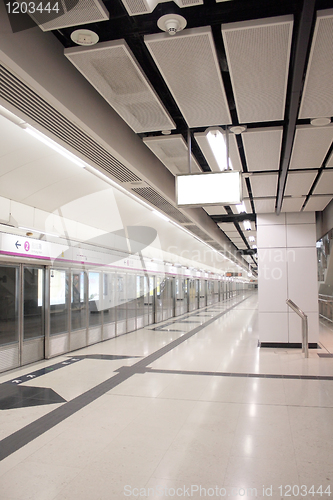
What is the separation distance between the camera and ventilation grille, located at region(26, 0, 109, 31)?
7.47 feet

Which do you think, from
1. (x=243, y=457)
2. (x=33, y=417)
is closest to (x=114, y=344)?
(x=33, y=417)

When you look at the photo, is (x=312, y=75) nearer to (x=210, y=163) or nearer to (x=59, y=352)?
(x=210, y=163)

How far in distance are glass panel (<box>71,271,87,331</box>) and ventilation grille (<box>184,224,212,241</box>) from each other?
3.09m

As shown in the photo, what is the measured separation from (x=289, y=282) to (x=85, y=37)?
24.8 feet

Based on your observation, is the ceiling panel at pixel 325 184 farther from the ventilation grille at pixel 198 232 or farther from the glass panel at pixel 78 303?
the glass panel at pixel 78 303

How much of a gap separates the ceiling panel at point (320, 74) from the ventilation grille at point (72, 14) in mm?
1400

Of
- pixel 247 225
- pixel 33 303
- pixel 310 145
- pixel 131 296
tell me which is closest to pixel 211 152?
pixel 310 145

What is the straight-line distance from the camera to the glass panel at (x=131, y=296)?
42.2 ft

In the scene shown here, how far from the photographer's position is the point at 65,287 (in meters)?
9.00

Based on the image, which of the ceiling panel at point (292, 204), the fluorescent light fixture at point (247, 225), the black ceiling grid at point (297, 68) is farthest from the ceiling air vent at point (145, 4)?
the fluorescent light fixture at point (247, 225)

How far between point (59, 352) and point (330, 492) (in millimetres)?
6840

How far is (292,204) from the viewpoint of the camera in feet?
26.7

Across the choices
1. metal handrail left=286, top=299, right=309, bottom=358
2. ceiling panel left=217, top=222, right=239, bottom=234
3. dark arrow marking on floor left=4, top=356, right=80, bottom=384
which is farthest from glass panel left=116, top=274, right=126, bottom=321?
metal handrail left=286, top=299, right=309, bottom=358

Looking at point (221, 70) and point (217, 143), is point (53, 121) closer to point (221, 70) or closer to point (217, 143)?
point (221, 70)
